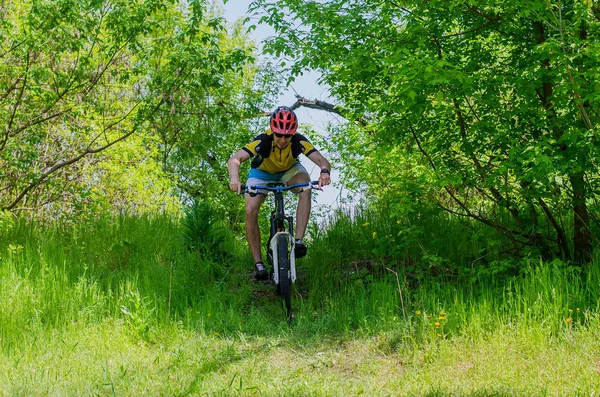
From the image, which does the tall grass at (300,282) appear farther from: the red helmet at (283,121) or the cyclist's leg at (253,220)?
the red helmet at (283,121)

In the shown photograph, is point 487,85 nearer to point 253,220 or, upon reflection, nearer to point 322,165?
point 322,165

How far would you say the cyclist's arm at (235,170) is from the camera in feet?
22.5

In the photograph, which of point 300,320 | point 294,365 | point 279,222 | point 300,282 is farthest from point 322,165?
point 294,365

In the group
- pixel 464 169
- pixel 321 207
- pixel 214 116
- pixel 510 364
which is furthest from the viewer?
pixel 321 207

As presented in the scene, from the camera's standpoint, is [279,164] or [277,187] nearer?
[277,187]

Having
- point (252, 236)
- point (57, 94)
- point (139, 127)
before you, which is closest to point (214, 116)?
point (139, 127)

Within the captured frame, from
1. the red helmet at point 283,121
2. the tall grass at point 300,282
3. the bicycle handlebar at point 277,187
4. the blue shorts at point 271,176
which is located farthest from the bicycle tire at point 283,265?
the red helmet at point 283,121

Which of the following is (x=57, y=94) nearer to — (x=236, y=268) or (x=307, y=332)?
(x=236, y=268)

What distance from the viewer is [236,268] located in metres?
9.17

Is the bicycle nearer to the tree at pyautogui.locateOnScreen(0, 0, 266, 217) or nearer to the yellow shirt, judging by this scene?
the yellow shirt

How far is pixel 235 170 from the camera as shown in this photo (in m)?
7.14

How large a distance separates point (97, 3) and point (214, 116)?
8.51 ft

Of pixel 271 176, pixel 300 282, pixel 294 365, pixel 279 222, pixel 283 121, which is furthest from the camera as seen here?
pixel 300 282

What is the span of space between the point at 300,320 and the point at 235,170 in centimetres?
169
